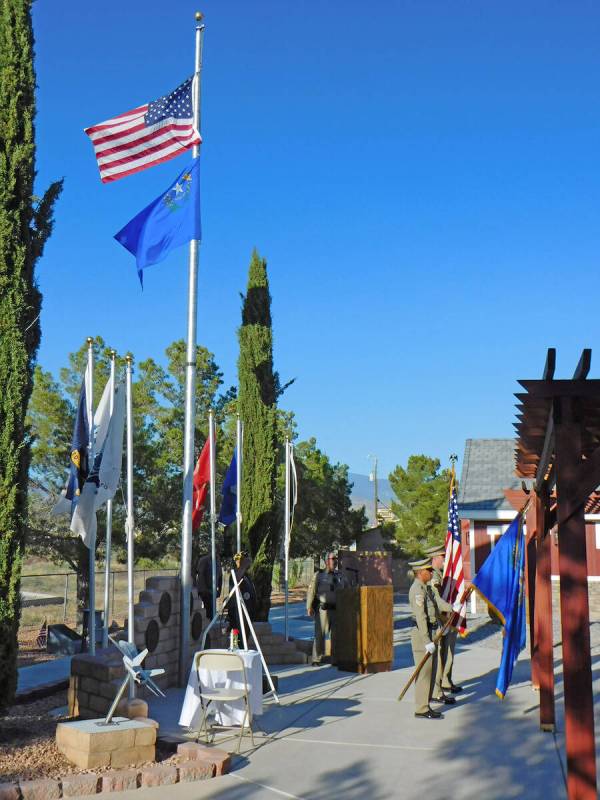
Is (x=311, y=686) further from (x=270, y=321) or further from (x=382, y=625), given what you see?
(x=270, y=321)

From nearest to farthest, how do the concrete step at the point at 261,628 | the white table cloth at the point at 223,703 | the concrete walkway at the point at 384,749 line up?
1. the concrete walkway at the point at 384,749
2. the white table cloth at the point at 223,703
3. the concrete step at the point at 261,628

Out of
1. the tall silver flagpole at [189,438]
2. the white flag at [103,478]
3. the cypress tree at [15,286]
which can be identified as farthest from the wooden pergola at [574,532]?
the cypress tree at [15,286]

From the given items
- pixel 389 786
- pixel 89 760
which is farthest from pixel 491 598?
pixel 89 760

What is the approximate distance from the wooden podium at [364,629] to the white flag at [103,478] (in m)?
4.97

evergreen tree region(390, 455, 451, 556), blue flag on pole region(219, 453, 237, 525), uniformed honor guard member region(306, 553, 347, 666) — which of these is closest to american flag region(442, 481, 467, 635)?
uniformed honor guard member region(306, 553, 347, 666)

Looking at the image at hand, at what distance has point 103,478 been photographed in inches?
386

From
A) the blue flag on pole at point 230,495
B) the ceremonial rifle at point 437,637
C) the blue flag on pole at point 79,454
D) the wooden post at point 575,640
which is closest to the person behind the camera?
the wooden post at point 575,640

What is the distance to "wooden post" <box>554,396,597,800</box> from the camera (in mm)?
6004

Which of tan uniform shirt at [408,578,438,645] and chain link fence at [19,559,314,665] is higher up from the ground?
tan uniform shirt at [408,578,438,645]

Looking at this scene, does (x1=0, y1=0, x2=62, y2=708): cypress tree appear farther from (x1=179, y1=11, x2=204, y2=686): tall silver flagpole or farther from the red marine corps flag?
the red marine corps flag

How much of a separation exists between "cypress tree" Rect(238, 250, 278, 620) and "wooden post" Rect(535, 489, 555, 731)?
7113 mm

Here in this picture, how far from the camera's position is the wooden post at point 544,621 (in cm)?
905

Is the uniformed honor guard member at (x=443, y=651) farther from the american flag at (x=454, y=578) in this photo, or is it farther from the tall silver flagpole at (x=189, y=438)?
the tall silver flagpole at (x=189, y=438)

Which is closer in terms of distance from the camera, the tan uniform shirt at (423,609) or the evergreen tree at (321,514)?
the tan uniform shirt at (423,609)
